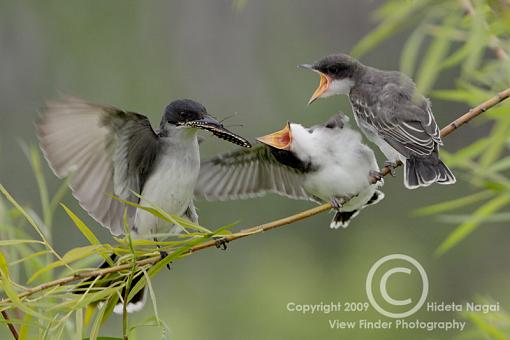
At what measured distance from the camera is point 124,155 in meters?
3.38

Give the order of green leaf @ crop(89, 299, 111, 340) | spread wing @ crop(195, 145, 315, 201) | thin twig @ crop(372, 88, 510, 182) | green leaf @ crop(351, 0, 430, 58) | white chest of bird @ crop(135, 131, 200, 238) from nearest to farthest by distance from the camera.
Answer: green leaf @ crop(351, 0, 430, 58) < green leaf @ crop(89, 299, 111, 340) < thin twig @ crop(372, 88, 510, 182) < white chest of bird @ crop(135, 131, 200, 238) < spread wing @ crop(195, 145, 315, 201)

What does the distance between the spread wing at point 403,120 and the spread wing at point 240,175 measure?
41 cm

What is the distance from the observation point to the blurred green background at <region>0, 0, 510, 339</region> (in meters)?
6.53

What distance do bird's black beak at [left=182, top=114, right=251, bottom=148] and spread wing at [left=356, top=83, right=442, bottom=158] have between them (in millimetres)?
640

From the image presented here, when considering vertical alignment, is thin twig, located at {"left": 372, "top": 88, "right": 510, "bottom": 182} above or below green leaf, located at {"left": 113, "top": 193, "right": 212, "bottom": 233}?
above

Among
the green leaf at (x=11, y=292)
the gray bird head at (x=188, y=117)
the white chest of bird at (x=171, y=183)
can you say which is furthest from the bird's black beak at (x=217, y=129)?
the green leaf at (x=11, y=292)

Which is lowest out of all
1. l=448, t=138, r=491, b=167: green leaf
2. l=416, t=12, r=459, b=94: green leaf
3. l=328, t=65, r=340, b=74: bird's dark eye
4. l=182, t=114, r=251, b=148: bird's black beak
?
l=182, t=114, r=251, b=148: bird's black beak

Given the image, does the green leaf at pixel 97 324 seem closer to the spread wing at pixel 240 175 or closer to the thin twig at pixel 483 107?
the thin twig at pixel 483 107

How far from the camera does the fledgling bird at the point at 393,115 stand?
9.93 feet

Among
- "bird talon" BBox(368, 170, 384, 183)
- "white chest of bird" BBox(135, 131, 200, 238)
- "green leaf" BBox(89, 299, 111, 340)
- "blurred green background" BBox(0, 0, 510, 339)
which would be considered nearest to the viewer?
"green leaf" BBox(89, 299, 111, 340)

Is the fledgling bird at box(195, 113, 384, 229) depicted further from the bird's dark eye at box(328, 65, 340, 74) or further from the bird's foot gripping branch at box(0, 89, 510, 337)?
the bird's foot gripping branch at box(0, 89, 510, 337)

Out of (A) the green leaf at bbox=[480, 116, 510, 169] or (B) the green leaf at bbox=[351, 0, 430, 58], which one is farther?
(A) the green leaf at bbox=[480, 116, 510, 169]

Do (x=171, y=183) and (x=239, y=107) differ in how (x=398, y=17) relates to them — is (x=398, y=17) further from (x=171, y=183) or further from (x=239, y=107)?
(x=239, y=107)

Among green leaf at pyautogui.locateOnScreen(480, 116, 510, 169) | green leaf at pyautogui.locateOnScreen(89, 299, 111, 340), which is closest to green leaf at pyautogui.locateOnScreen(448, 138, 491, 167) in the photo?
green leaf at pyautogui.locateOnScreen(480, 116, 510, 169)
